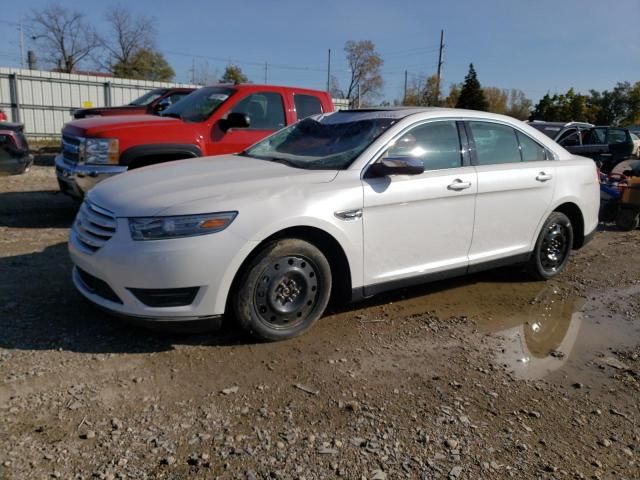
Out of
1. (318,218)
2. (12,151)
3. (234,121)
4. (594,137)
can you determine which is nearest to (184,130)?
(234,121)

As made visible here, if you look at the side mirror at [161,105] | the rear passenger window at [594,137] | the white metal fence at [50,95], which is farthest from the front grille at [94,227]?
the white metal fence at [50,95]

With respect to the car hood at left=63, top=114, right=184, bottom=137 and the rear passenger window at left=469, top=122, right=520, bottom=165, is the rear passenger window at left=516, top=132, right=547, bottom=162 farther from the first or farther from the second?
the car hood at left=63, top=114, right=184, bottom=137

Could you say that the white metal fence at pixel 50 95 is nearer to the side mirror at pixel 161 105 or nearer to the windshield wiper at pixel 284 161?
the side mirror at pixel 161 105

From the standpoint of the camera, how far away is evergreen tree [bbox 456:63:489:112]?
1633 inches

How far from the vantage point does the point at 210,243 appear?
3.41 metres

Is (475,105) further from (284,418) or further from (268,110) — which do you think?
(284,418)

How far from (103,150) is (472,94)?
39676mm

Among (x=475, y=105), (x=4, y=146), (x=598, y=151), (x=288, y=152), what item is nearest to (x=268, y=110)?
(x=288, y=152)

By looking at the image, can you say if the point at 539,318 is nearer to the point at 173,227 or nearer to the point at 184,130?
the point at 173,227

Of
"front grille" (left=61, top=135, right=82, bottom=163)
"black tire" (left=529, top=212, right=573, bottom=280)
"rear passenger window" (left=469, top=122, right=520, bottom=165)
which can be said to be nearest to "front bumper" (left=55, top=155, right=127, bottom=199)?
"front grille" (left=61, top=135, right=82, bottom=163)

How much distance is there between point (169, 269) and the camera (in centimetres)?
335

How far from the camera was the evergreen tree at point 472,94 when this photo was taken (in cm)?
4147

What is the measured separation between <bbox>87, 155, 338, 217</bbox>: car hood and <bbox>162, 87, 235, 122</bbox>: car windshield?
9.66ft

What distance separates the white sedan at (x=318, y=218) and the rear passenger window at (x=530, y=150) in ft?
0.05
